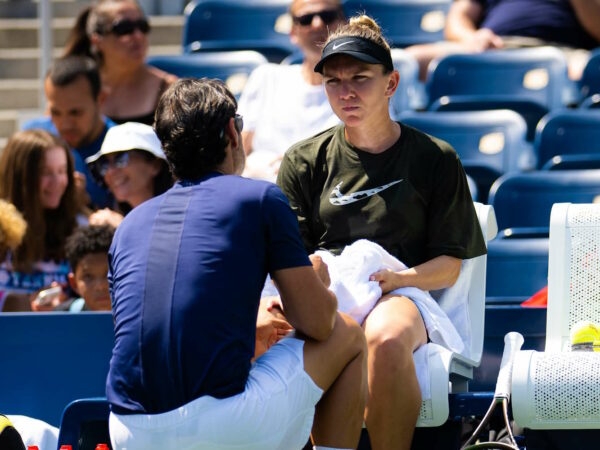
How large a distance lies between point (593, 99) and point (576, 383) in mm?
3322

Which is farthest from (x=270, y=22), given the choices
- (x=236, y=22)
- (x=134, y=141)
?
(x=134, y=141)

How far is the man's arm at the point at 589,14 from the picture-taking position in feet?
22.2

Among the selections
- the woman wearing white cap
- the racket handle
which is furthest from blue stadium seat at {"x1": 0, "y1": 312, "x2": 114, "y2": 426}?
the racket handle

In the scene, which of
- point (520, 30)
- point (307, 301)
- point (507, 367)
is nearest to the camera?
point (307, 301)

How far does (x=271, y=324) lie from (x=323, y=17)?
2.51 meters

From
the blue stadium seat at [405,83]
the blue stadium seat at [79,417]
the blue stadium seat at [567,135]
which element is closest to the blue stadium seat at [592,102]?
the blue stadium seat at [567,135]

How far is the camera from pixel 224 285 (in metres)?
3.24

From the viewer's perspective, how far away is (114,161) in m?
5.34

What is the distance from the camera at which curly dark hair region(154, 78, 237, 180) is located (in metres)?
3.38

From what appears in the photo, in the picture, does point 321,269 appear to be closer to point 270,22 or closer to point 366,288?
point 366,288

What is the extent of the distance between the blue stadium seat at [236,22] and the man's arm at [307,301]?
14.4ft

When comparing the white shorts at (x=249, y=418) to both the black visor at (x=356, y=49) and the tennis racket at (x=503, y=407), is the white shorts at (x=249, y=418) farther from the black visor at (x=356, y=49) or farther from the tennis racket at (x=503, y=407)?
the black visor at (x=356, y=49)

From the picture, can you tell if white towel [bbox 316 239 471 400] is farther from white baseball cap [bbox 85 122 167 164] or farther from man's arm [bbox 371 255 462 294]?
white baseball cap [bbox 85 122 167 164]

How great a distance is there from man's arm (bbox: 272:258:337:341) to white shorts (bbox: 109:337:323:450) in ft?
0.21
